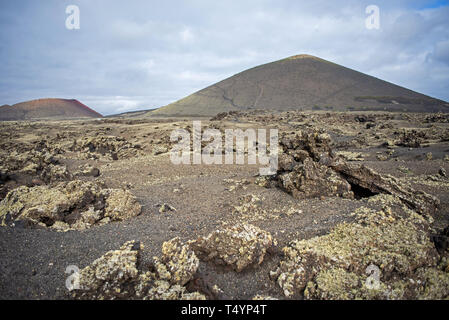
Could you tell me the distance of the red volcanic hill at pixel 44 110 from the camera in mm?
100250

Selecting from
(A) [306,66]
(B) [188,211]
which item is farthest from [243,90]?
(B) [188,211]

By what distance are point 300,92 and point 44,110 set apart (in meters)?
104

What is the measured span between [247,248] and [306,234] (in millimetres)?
1290

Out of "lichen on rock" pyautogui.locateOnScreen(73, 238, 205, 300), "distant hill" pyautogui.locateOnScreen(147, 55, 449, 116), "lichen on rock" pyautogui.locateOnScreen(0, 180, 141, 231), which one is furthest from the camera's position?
"distant hill" pyautogui.locateOnScreen(147, 55, 449, 116)

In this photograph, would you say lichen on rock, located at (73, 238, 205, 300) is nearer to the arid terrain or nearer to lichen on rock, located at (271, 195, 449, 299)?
the arid terrain

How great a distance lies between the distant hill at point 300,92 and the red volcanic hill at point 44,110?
47.1 m

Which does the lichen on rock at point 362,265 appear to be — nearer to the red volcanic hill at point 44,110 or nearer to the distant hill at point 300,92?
the distant hill at point 300,92

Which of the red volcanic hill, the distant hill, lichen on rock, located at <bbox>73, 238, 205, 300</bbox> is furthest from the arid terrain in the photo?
the red volcanic hill

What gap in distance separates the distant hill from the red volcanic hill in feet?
155

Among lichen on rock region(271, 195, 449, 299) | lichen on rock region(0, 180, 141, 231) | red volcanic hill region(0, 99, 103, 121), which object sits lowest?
lichen on rock region(271, 195, 449, 299)

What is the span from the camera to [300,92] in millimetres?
77250

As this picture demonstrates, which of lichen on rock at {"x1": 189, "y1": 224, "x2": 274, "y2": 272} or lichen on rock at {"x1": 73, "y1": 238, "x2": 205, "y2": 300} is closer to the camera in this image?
lichen on rock at {"x1": 73, "y1": 238, "x2": 205, "y2": 300}

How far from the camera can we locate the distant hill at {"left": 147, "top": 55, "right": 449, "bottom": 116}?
66969 mm

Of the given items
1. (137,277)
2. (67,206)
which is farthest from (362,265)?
(67,206)
